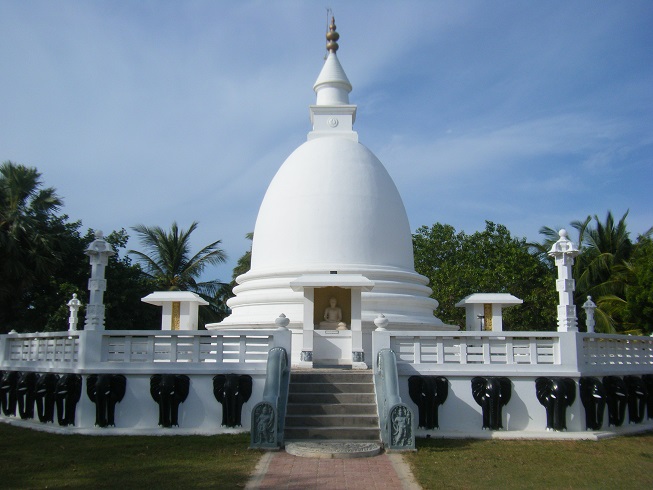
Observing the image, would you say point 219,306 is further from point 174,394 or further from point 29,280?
point 174,394

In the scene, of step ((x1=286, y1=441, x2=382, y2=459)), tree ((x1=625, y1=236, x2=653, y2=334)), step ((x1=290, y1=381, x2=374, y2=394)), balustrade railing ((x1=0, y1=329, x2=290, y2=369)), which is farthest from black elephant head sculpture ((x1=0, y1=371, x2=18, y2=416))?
tree ((x1=625, y1=236, x2=653, y2=334))

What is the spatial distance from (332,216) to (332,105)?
5149mm

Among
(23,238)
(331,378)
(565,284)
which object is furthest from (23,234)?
(565,284)

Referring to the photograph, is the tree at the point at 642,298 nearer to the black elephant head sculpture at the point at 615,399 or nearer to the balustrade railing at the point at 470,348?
the black elephant head sculpture at the point at 615,399

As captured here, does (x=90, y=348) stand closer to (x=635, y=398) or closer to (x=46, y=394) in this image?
(x=46, y=394)

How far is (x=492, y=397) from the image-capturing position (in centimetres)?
1395

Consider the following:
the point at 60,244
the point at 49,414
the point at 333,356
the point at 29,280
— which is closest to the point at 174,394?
the point at 49,414

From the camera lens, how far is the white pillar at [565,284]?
48.4ft

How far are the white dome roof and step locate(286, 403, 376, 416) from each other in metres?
7.04

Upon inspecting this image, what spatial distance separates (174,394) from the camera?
13.9 m

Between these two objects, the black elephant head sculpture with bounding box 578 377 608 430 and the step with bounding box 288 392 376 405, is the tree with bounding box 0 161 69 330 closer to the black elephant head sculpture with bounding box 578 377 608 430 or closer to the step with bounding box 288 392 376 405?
the step with bounding box 288 392 376 405

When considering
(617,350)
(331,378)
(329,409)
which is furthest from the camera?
(617,350)

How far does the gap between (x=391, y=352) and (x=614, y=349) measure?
6.43 m

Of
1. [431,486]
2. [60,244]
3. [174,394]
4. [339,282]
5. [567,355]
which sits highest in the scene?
[60,244]
